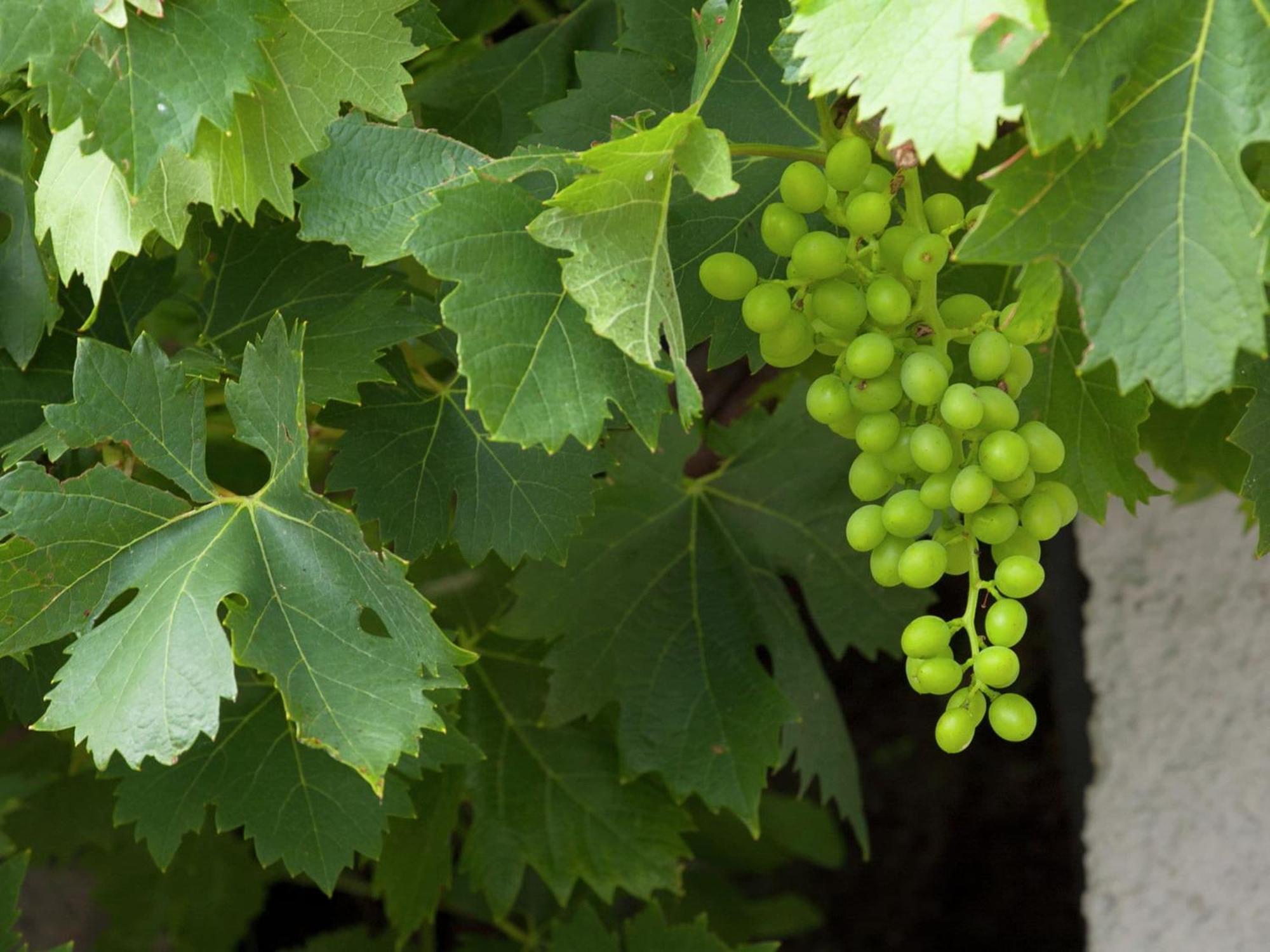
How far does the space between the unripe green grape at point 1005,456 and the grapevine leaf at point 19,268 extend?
1.99 feet

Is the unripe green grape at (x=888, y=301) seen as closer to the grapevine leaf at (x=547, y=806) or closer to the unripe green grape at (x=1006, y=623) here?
the unripe green grape at (x=1006, y=623)

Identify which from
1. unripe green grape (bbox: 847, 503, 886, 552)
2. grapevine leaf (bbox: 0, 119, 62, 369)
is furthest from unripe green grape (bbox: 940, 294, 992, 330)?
grapevine leaf (bbox: 0, 119, 62, 369)

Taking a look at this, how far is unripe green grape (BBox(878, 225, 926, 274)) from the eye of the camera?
2.00ft

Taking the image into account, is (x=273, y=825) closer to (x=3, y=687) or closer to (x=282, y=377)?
(x=3, y=687)

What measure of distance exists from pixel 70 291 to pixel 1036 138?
0.70 metres

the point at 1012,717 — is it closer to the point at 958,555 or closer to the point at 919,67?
the point at 958,555

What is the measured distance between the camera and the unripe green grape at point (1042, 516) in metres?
0.61

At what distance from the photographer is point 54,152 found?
0.73 meters

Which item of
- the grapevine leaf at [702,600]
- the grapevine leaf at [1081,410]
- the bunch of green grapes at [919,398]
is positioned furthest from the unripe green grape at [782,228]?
the grapevine leaf at [702,600]

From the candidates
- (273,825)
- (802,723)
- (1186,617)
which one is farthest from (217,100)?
(1186,617)

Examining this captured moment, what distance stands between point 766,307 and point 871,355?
0.18ft

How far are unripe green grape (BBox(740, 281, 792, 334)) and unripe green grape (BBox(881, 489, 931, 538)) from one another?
0.34ft

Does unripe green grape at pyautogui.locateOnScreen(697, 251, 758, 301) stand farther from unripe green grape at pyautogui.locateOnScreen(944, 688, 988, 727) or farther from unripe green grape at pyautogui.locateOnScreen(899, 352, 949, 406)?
unripe green grape at pyautogui.locateOnScreen(944, 688, 988, 727)

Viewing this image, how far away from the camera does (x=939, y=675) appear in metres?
0.59
